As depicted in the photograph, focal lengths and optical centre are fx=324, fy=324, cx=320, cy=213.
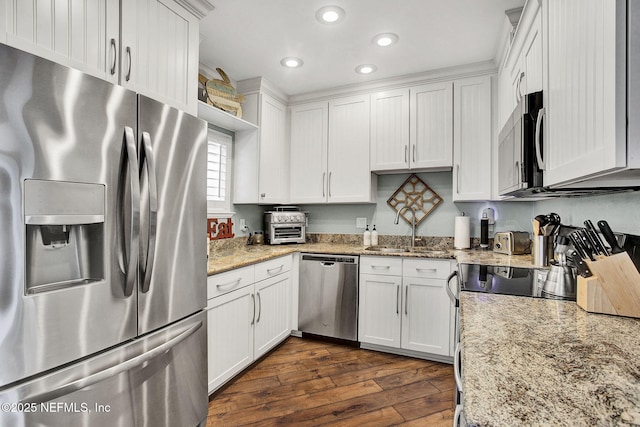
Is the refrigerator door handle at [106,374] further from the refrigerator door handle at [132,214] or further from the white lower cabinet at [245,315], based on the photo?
the white lower cabinet at [245,315]

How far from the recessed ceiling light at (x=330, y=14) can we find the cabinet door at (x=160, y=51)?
0.77 meters

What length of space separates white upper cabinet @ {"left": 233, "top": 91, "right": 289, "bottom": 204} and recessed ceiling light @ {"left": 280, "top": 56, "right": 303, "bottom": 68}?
17.0 inches

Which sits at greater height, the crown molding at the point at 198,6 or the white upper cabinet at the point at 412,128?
the crown molding at the point at 198,6

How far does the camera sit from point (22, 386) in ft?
3.18

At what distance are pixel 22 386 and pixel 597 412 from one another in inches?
56.9

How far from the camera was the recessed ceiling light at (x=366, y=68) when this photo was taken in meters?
2.80

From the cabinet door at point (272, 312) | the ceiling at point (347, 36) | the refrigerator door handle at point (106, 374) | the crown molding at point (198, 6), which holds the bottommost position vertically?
Answer: the cabinet door at point (272, 312)

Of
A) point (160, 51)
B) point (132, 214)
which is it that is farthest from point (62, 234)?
point (160, 51)

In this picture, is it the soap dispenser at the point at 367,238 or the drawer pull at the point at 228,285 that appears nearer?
the drawer pull at the point at 228,285

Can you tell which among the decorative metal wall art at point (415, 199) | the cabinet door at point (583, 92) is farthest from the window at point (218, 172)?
the cabinet door at point (583, 92)

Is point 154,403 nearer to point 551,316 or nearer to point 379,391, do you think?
point 379,391

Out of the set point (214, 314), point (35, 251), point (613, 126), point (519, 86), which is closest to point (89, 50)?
point (35, 251)

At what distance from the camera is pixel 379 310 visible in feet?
9.27

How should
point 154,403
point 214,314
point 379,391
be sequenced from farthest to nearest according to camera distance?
point 379,391, point 214,314, point 154,403
